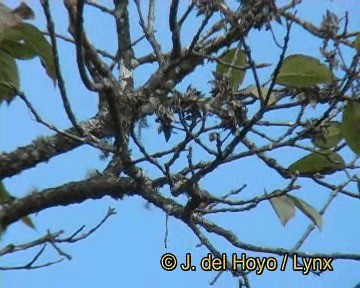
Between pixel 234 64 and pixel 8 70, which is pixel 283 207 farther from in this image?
pixel 8 70

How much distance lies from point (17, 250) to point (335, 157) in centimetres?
51

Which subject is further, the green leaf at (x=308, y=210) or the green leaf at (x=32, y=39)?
the green leaf at (x=308, y=210)

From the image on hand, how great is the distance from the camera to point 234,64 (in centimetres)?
101

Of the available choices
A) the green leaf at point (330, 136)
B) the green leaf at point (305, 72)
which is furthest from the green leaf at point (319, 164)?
the green leaf at point (305, 72)

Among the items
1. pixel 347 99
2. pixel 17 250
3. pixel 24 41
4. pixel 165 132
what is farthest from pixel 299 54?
pixel 17 250

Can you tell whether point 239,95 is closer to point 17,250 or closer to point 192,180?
point 192,180

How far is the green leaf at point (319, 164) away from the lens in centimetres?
99

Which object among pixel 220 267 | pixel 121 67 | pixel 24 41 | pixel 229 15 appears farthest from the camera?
pixel 121 67

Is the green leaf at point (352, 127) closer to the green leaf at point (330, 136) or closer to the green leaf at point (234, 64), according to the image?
the green leaf at point (330, 136)

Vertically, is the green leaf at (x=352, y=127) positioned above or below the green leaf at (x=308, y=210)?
above

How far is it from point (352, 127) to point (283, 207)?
151mm

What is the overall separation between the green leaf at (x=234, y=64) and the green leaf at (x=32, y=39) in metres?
0.26

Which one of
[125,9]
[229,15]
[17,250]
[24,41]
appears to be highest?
[125,9]

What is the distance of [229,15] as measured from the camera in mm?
969
